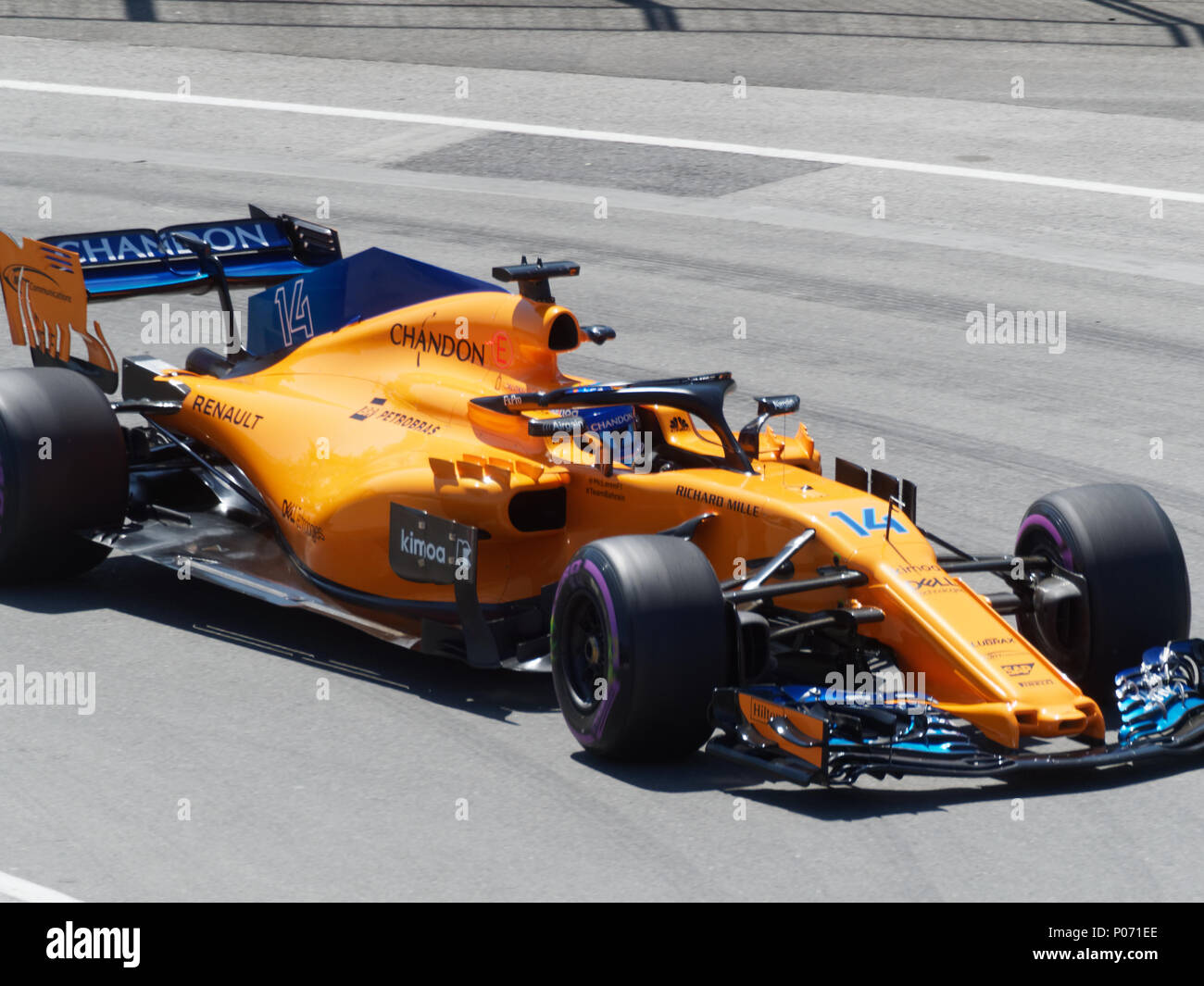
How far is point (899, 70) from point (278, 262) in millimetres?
13943

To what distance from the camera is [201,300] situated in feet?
49.2

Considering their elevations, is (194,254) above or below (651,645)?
above

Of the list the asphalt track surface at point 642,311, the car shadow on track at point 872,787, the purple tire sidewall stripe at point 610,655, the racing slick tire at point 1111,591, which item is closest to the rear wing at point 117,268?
the asphalt track surface at point 642,311

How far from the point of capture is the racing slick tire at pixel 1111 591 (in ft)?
23.3

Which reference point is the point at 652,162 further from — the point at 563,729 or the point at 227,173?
the point at 563,729

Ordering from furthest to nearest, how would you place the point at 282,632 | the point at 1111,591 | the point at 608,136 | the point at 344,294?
the point at 608,136 → the point at 344,294 → the point at 282,632 → the point at 1111,591

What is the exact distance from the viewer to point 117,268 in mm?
10078

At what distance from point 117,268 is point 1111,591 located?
547 cm

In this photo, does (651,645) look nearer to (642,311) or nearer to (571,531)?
(571,531)

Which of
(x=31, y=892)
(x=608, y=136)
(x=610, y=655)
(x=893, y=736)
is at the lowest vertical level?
(x=31, y=892)

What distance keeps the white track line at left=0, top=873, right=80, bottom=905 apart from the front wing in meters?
2.18

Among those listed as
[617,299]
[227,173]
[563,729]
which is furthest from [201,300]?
[563,729]

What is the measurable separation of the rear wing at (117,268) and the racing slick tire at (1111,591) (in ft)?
15.6

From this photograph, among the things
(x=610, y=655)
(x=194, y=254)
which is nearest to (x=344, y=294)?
(x=194, y=254)
